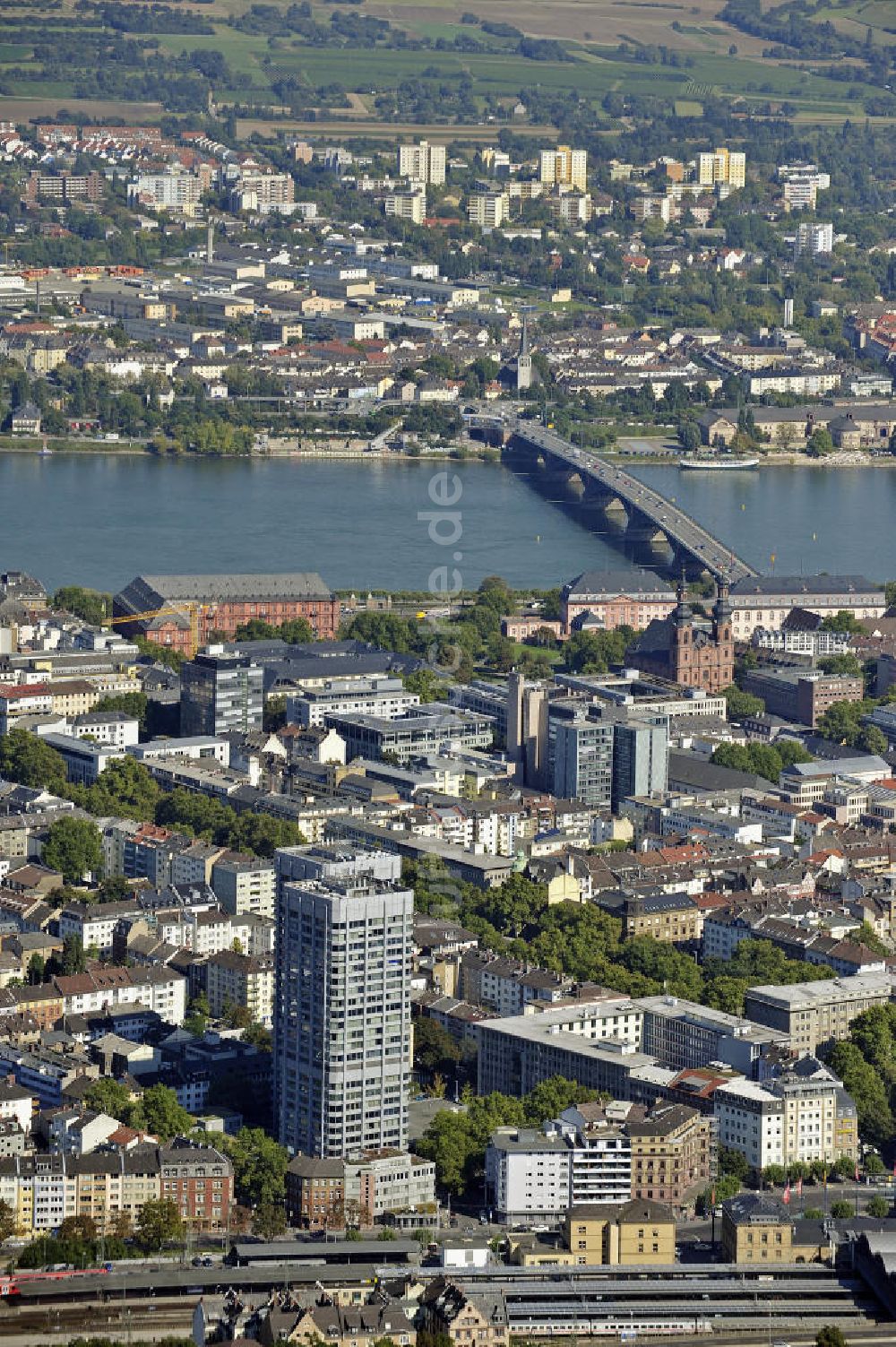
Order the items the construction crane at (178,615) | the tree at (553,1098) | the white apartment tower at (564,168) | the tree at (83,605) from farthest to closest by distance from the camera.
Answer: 1. the white apartment tower at (564,168)
2. the tree at (83,605)
3. the construction crane at (178,615)
4. the tree at (553,1098)

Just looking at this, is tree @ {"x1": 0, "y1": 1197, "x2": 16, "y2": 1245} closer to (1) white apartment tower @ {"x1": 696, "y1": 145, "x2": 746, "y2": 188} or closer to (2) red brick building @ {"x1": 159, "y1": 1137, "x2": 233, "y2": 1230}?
(2) red brick building @ {"x1": 159, "y1": 1137, "x2": 233, "y2": 1230}

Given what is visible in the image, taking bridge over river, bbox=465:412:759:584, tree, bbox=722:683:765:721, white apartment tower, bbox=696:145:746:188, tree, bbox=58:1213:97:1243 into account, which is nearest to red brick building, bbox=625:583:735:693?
tree, bbox=722:683:765:721

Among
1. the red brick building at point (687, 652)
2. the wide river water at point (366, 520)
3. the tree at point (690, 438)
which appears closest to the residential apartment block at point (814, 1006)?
the red brick building at point (687, 652)

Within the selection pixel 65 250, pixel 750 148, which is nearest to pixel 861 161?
pixel 750 148

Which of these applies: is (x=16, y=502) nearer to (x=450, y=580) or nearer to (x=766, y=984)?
(x=450, y=580)

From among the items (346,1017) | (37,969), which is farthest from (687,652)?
(346,1017)

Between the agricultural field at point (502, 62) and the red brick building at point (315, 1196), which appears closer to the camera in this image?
the red brick building at point (315, 1196)

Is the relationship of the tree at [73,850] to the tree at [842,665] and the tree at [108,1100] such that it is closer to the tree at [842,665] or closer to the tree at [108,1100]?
the tree at [108,1100]
